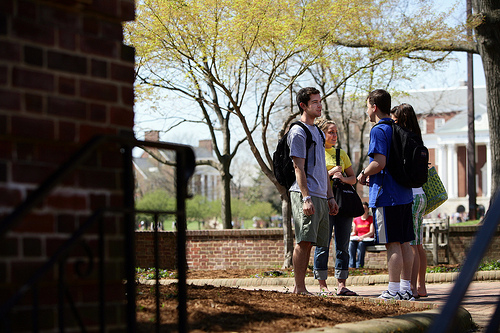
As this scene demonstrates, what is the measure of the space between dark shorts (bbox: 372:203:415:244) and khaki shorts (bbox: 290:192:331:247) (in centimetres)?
49

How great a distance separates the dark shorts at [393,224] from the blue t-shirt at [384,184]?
0.06 meters

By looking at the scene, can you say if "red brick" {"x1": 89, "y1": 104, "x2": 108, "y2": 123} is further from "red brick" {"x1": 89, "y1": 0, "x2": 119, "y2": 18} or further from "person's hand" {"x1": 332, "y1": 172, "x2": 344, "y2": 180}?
"person's hand" {"x1": 332, "y1": 172, "x2": 344, "y2": 180}

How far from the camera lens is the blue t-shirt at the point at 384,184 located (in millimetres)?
5930

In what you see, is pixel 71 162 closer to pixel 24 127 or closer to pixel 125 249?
pixel 24 127

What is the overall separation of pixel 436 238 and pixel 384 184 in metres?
7.73

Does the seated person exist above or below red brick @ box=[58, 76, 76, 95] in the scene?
below

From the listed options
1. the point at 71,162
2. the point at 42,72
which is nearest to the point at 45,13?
the point at 42,72

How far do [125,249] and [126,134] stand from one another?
20.1 inches

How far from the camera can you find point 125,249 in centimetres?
277

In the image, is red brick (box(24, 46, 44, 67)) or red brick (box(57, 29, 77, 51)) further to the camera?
red brick (box(57, 29, 77, 51))

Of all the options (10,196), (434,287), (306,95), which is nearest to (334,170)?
(306,95)

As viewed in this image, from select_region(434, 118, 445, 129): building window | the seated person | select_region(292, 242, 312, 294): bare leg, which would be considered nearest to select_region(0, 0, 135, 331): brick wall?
select_region(292, 242, 312, 294): bare leg

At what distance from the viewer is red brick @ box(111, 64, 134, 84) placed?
2.82 metres

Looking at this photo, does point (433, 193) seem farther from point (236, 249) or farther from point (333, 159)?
point (236, 249)
